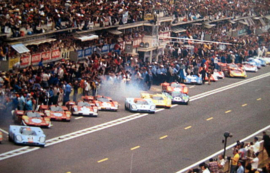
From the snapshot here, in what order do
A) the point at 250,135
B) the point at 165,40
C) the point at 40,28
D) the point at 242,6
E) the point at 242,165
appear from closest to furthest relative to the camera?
the point at 242,165, the point at 250,135, the point at 40,28, the point at 165,40, the point at 242,6

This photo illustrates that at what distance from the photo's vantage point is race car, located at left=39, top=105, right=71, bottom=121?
40656mm

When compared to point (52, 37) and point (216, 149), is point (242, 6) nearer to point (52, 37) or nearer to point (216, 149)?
point (52, 37)

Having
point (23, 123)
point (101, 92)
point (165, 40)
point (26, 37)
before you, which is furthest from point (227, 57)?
point (23, 123)

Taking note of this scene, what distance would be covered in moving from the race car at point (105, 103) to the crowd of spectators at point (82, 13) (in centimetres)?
669

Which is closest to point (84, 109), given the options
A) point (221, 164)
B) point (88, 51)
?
point (88, 51)

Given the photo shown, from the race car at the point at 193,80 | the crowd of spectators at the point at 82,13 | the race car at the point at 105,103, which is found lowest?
the race car at the point at 193,80

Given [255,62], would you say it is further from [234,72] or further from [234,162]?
[234,162]

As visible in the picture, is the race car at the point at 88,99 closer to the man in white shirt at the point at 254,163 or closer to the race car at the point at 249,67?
the man in white shirt at the point at 254,163

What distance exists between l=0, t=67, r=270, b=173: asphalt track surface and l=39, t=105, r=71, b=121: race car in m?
0.45

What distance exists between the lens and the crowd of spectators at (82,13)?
44.1 metres

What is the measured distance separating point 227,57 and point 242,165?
36642mm

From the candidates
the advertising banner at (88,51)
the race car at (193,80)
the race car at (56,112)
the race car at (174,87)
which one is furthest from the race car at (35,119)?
the race car at (193,80)

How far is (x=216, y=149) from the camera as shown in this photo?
129 ft

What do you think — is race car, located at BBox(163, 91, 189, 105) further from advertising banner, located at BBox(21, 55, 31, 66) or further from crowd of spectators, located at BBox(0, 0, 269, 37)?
advertising banner, located at BBox(21, 55, 31, 66)
